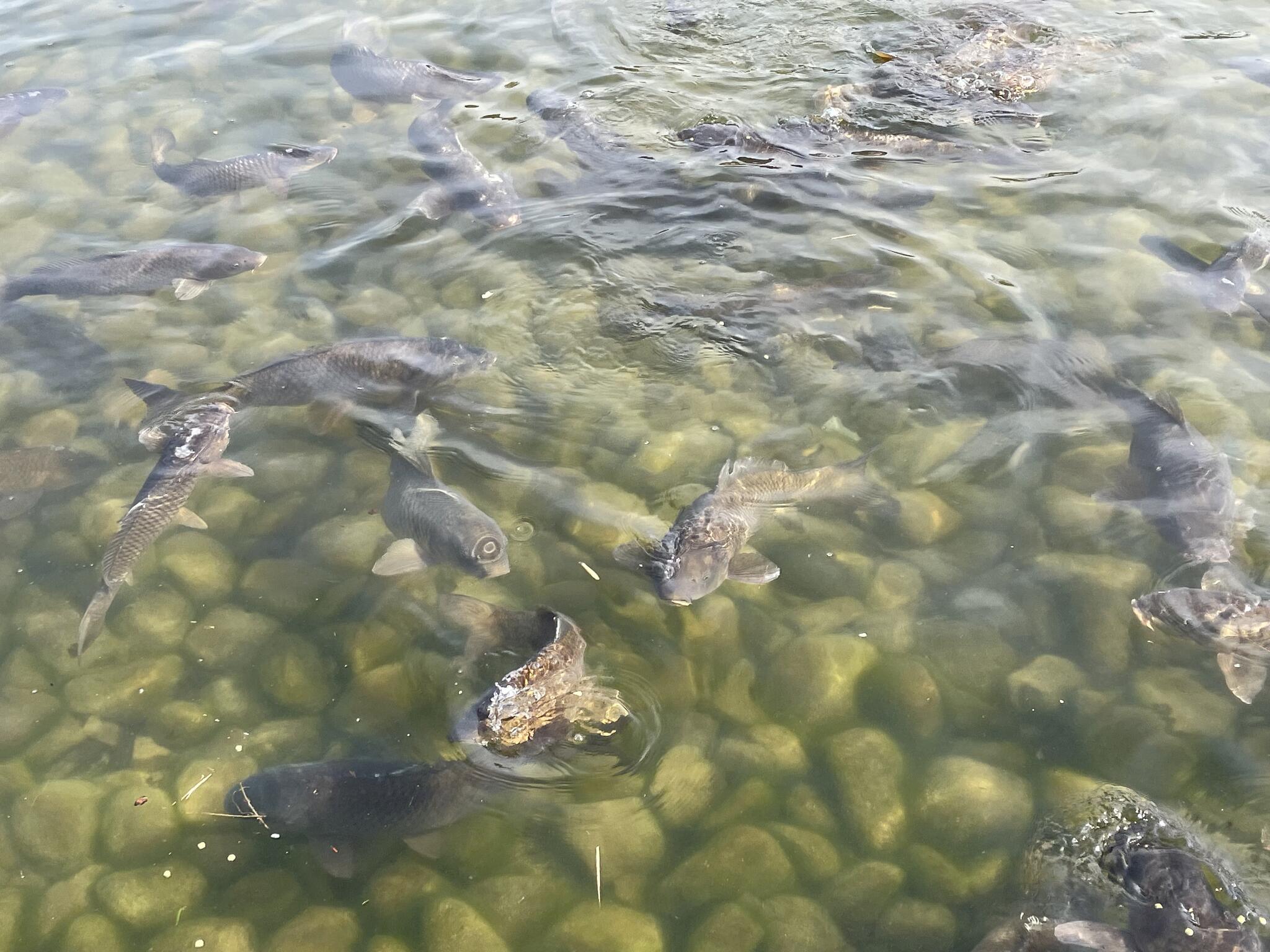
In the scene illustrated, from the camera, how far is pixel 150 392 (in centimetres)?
582

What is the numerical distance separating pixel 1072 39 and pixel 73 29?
10507 millimetres

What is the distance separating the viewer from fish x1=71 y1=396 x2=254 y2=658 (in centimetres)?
481

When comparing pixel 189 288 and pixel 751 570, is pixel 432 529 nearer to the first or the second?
pixel 751 570

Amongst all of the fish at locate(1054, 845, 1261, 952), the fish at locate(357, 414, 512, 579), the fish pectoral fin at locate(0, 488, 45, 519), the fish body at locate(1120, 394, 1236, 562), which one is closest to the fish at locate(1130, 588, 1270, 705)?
the fish body at locate(1120, 394, 1236, 562)

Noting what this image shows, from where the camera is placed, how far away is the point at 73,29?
10719mm

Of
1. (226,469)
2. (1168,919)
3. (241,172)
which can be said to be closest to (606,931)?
(1168,919)

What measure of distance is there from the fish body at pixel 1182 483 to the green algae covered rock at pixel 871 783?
190cm

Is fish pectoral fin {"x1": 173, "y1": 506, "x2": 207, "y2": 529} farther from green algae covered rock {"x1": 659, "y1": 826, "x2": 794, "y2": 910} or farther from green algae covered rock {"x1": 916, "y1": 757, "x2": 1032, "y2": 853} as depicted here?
green algae covered rock {"x1": 916, "y1": 757, "x2": 1032, "y2": 853}

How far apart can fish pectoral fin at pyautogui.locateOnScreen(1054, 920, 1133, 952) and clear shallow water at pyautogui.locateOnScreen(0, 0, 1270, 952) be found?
0.74 ft

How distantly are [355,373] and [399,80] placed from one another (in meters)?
4.56

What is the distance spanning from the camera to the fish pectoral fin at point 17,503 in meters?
5.28

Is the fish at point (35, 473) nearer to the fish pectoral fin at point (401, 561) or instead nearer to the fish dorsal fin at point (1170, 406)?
the fish pectoral fin at point (401, 561)

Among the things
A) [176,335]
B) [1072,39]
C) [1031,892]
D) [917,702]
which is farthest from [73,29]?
[1031,892]

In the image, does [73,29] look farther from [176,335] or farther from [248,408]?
[248,408]
